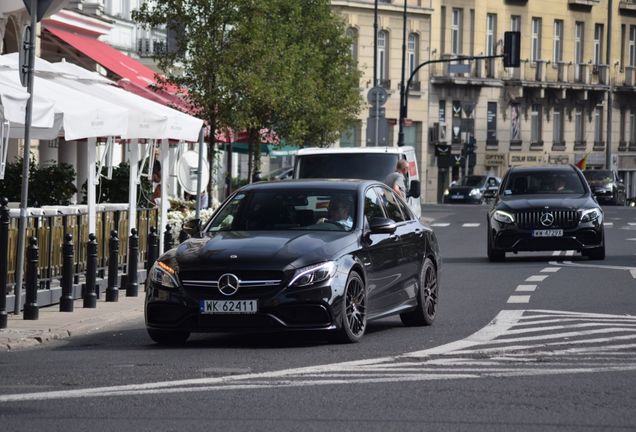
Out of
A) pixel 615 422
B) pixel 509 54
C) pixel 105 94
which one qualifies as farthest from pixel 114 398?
pixel 509 54

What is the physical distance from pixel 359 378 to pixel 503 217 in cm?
1768

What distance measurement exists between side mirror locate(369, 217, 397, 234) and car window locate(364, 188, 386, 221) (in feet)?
1.01

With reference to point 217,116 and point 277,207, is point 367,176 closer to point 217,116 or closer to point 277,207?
point 217,116

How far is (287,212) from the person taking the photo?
15.8 metres

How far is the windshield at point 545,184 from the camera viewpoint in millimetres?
30688

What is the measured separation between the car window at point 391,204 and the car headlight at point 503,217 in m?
12.4

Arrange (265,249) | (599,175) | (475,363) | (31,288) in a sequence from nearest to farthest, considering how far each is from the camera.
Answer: (475,363), (265,249), (31,288), (599,175)

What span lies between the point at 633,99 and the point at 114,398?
92879 millimetres

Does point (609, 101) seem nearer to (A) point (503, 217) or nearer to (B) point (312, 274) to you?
(A) point (503, 217)

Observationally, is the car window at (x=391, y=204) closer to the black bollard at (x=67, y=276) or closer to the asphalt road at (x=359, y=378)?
the asphalt road at (x=359, y=378)

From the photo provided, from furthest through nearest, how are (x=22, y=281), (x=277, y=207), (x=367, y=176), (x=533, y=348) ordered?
(x=367, y=176) < (x=22, y=281) < (x=277, y=207) < (x=533, y=348)

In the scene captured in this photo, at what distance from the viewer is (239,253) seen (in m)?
14.6

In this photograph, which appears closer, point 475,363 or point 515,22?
point 475,363

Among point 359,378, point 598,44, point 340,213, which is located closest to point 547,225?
point 340,213
